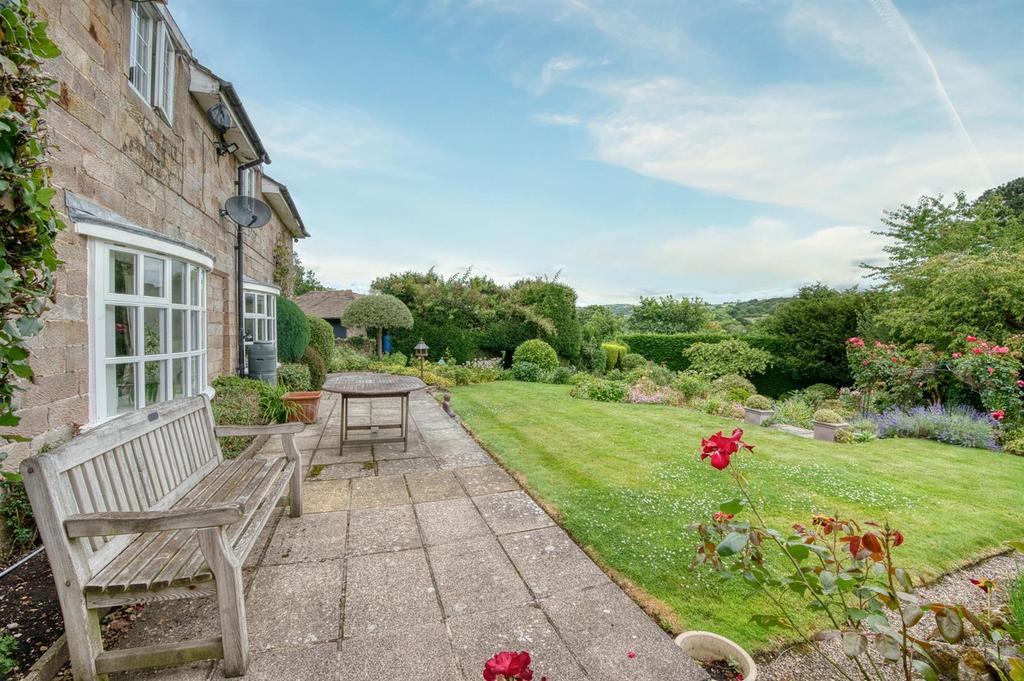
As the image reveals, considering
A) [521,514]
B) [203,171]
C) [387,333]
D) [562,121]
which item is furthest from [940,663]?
[387,333]

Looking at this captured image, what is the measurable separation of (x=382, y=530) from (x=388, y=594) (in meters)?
0.89

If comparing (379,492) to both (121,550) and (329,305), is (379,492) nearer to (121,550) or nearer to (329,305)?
(121,550)

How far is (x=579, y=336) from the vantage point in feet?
59.0

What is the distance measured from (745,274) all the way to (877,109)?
910 centimetres

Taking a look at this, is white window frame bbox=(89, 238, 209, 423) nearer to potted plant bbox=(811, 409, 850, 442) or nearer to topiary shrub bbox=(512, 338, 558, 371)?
potted plant bbox=(811, 409, 850, 442)

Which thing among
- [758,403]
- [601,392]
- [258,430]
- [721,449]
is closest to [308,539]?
[258,430]

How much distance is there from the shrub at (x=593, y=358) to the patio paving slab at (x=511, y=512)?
1396 centimetres

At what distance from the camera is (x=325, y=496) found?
13.4ft

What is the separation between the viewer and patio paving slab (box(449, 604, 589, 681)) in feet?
6.54

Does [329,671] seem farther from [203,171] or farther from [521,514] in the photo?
[203,171]

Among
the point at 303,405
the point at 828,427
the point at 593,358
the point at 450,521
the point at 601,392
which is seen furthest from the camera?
the point at 593,358

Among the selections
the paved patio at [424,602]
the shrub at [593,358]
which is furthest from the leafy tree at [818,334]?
the paved patio at [424,602]

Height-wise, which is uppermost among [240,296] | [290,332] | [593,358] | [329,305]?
[329,305]

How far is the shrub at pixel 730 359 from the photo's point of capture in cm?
1470
